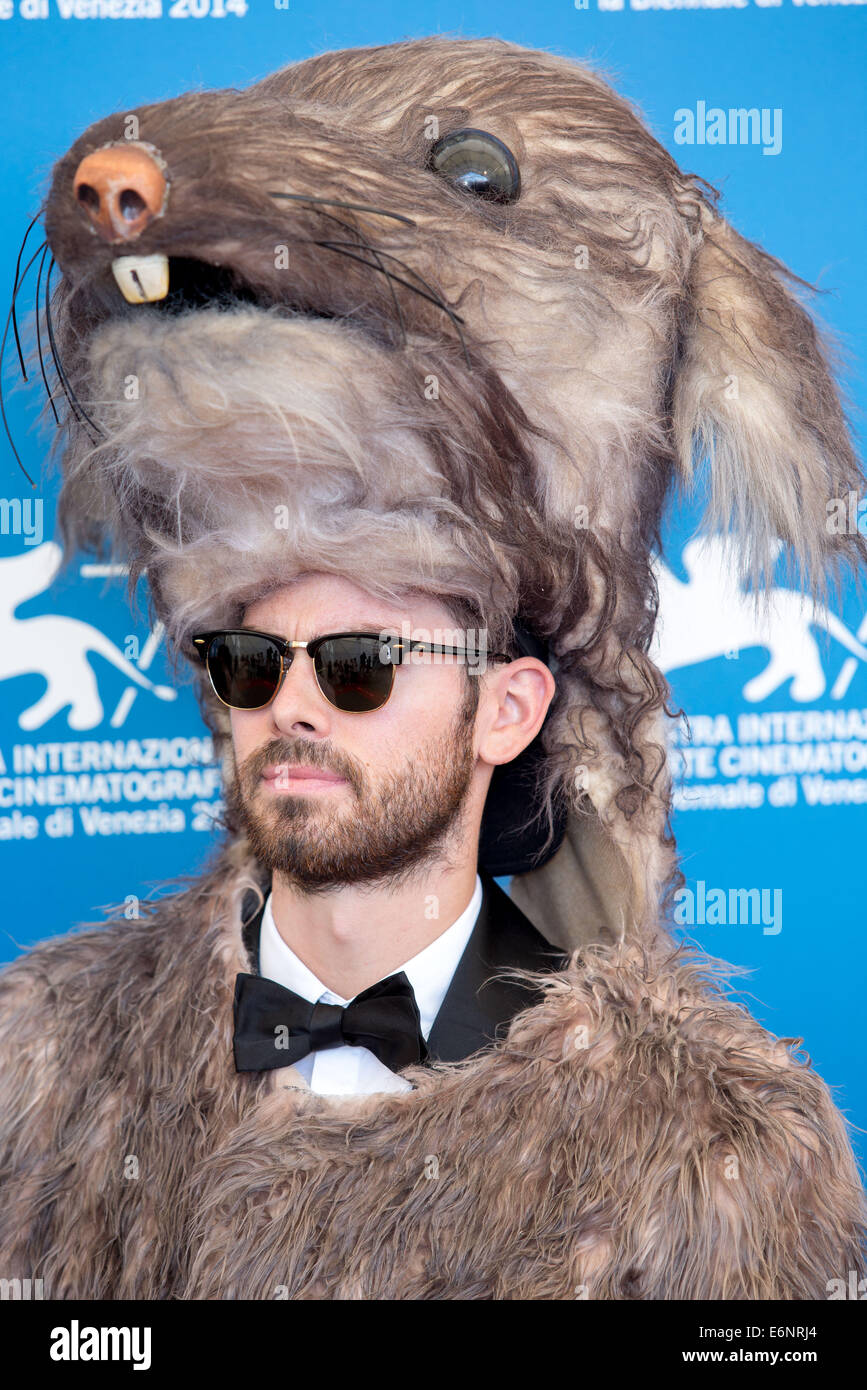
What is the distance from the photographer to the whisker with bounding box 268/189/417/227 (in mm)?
1329

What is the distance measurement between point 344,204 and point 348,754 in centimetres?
68

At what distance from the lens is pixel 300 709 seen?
1566 mm

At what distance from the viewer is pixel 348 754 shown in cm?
157

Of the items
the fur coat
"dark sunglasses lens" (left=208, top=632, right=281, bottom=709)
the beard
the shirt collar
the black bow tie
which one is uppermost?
"dark sunglasses lens" (left=208, top=632, right=281, bottom=709)

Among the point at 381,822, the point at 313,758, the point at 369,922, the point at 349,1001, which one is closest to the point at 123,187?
the point at 313,758

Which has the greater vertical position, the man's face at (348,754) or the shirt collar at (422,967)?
the man's face at (348,754)

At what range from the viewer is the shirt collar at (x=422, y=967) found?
169 centimetres

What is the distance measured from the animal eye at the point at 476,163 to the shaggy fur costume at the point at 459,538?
23mm

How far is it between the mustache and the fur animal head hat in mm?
208

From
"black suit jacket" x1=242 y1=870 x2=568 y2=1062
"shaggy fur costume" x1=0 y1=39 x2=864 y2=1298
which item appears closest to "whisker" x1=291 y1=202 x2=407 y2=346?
"shaggy fur costume" x1=0 y1=39 x2=864 y2=1298

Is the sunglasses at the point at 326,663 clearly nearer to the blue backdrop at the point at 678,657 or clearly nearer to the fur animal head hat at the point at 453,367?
the fur animal head hat at the point at 453,367

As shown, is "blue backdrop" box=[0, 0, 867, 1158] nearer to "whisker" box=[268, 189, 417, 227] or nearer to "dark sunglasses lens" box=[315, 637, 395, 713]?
"dark sunglasses lens" box=[315, 637, 395, 713]

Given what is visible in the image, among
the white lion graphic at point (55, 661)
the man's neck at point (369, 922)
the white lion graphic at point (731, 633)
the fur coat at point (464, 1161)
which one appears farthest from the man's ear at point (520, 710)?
the white lion graphic at point (55, 661)

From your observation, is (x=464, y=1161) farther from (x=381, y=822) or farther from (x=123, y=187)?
(x=123, y=187)
